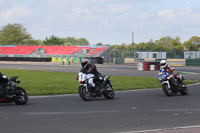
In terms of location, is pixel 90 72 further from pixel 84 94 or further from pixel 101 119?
pixel 101 119

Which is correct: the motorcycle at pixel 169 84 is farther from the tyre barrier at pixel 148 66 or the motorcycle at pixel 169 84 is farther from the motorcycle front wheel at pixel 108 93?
the tyre barrier at pixel 148 66

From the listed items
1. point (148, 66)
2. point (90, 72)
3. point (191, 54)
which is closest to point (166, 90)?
point (90, 72)

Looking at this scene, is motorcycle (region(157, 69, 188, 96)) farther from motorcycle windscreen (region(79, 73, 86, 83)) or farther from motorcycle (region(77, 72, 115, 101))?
motorcycle windscreen (region(79, 73, 86, 83))

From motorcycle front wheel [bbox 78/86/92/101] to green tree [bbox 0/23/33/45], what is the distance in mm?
117924

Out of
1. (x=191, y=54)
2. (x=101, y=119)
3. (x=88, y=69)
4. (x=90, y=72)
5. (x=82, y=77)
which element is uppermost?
(x=191, y=54)

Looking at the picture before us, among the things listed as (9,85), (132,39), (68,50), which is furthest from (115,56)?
(9,85)

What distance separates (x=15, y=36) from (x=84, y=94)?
12171 centimetres

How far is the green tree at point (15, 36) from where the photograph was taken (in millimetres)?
128750

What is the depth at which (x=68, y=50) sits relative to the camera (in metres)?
87.2

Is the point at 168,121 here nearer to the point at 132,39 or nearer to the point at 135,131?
the point at 135,131

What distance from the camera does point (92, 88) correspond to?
41.9ft

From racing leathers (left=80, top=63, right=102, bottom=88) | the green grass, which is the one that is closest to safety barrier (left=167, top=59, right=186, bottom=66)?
the green grass

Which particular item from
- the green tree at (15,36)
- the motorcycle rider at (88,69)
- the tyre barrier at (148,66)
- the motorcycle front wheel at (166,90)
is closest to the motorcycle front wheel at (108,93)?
the motorcycle rider at (88,69)

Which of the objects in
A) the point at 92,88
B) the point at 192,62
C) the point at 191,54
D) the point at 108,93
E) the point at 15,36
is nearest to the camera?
the point at 92,88
